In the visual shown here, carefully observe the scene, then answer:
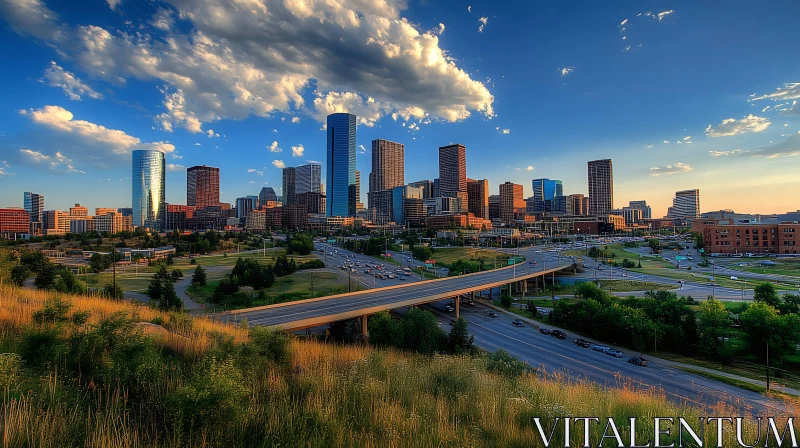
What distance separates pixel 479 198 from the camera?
586 ft

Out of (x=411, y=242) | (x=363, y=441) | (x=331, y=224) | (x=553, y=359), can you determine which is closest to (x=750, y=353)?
(x=553, y=359)

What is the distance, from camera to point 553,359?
2206 centimetres

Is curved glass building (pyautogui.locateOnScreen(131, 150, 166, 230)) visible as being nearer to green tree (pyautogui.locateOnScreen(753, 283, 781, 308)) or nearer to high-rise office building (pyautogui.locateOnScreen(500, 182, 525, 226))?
high-rise office building (pyautogui.locateOnScreen(500, 182, 525, 226))

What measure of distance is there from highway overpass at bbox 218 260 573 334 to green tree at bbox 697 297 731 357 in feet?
56.2

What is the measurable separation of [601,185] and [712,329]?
183822 millimetres

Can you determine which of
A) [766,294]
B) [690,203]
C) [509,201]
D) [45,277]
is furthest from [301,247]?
[690,203]

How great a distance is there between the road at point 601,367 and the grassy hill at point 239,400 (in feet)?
34.6

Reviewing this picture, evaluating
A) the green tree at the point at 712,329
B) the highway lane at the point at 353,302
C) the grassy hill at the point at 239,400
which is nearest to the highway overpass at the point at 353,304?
the highway lane at the point at 353,302

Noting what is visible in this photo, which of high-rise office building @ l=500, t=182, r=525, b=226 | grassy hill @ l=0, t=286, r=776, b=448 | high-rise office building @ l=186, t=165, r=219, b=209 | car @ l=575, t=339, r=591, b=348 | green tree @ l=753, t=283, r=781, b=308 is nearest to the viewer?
grassy hill @ l=0, t=286, r=776, b=448

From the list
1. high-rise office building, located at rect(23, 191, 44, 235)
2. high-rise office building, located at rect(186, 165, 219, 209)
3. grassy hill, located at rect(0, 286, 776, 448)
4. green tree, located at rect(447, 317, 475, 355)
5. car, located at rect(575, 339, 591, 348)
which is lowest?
car, located at rect(575, 339, 591, 348)

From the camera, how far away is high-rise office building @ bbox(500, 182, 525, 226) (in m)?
181

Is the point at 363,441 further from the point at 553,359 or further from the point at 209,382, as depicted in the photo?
the point at 553,359

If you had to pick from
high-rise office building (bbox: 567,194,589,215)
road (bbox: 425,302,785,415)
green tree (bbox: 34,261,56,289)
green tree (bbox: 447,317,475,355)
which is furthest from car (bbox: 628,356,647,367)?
high-rise office building (bbox: 567,194,589,215)

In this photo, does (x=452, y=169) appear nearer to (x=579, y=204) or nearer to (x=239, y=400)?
(x=579, y=204)
